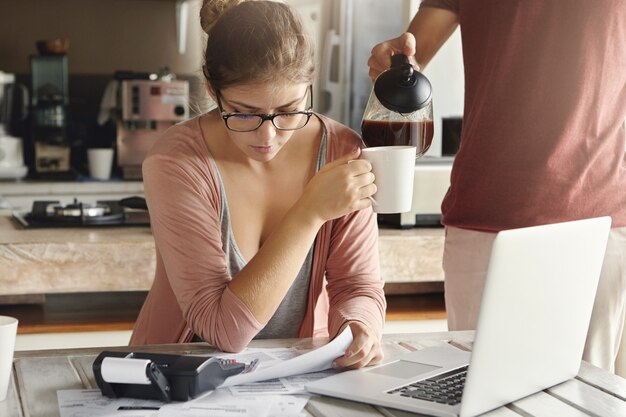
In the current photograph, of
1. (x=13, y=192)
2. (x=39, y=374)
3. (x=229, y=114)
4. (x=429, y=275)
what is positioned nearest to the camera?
(x=39, y=374)

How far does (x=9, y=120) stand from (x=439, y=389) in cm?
357

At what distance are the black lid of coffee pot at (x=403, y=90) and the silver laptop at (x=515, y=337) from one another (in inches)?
12.6

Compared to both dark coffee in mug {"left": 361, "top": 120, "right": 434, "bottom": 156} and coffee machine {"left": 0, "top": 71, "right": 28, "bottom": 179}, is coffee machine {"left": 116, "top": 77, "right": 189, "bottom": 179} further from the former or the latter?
dark coffee in mug {"left": 361, "top": 120, "right": 434, "bottom": 156}

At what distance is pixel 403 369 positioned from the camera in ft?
4.52

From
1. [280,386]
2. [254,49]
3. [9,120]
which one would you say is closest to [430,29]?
[254,49]

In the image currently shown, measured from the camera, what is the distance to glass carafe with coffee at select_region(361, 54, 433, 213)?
1313 mm

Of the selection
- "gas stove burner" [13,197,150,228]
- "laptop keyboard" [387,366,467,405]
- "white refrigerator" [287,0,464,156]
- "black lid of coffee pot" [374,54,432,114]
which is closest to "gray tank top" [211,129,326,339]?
"black lid of coffee pot" [374,54,432,114]

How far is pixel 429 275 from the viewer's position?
8.39 ft

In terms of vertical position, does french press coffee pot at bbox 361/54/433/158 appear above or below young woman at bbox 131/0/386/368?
above

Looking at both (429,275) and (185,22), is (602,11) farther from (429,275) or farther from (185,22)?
(185,22)

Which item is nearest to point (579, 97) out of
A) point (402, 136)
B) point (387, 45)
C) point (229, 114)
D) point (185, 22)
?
point (387, 45)

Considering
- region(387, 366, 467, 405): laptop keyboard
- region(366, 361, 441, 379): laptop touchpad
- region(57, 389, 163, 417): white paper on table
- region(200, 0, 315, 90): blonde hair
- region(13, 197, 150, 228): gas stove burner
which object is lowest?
region(13, 197, 150, 228): gas stove burner

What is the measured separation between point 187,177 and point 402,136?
0.37 m

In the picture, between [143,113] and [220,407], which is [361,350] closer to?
[220,407]
